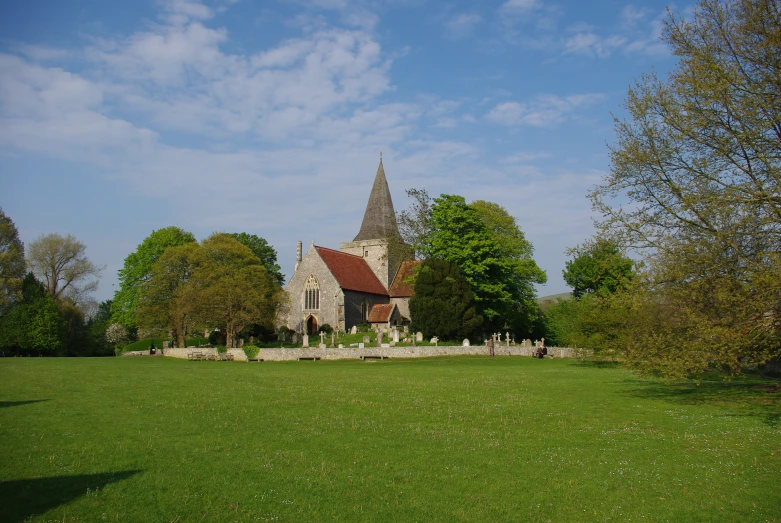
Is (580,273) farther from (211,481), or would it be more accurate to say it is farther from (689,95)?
(211,481)

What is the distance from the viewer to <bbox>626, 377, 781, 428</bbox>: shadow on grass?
14539 mm

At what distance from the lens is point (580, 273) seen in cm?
6075

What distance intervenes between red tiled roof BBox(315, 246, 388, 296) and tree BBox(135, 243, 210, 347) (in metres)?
12.5

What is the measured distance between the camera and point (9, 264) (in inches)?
2013

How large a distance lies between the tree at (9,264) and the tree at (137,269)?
868 centimetres

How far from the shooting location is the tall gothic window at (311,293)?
58.8 metres

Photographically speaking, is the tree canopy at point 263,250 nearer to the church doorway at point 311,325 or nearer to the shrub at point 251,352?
the church doorway at point 311,325

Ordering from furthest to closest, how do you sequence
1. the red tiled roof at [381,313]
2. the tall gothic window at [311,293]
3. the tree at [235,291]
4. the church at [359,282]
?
the tall gothic window at [311,293] < the red tiled roof at [381,313] < the church at [359,282] < the tree at [235,291]

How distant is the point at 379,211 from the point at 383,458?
188 ft

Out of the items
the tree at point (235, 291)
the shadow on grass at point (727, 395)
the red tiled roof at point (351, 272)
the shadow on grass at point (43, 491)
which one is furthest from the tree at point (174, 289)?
the shadow on grass at point (43, 491)

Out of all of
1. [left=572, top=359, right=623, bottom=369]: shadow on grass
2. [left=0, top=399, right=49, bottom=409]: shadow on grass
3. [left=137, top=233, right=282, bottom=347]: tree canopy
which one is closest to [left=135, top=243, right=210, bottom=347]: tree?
[left=137, top=233, right=282, bottom=347]: tree canopy

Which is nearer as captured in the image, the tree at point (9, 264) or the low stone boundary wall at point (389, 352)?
the low stone boundary wall at point (389, 352)

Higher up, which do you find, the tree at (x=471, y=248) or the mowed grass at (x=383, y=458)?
the tree at (x=471, y=248)

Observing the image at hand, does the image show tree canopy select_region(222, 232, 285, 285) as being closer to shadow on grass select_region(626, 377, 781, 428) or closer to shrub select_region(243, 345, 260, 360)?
shrub select_region(243, 345, 260, 360)
